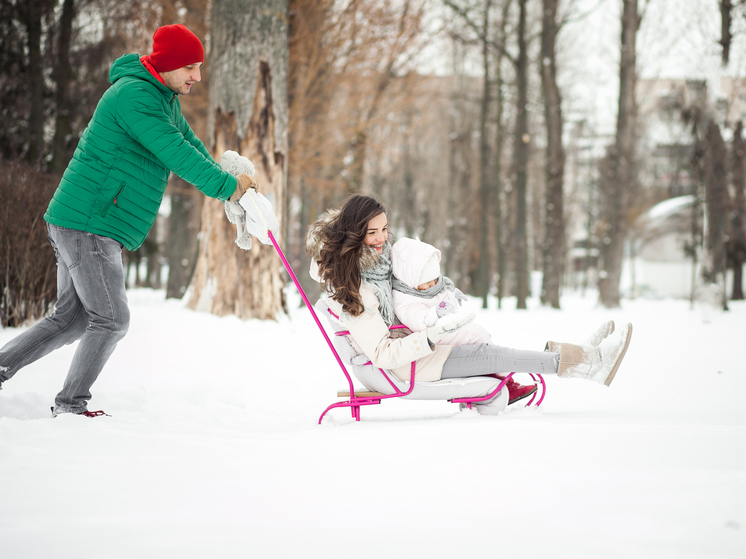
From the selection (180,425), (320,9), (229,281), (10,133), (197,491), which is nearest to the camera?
(197,491)

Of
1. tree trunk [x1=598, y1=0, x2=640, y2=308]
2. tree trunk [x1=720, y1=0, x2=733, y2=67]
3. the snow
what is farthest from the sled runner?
the snow

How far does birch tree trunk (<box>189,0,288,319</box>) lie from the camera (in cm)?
666

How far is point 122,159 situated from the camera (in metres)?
2.94

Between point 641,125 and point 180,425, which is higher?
point 641,125

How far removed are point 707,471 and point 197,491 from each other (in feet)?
5.52

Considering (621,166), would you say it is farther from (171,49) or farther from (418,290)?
(171,49)

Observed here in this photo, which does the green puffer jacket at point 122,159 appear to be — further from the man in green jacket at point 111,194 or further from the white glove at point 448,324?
the white glove at point 448,324

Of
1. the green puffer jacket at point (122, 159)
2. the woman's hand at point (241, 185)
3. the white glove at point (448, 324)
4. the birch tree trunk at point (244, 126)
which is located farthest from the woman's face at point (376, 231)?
the birch tree trunk at point (244, 126)

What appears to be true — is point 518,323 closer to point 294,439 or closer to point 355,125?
point 355,125

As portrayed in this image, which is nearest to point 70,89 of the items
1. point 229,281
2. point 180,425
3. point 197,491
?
point 229,281

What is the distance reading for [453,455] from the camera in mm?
2281

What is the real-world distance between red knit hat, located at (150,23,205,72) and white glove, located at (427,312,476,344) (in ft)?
→ 5.95

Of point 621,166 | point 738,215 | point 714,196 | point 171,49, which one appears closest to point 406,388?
point 171,49

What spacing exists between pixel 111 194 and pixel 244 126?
159 inches
